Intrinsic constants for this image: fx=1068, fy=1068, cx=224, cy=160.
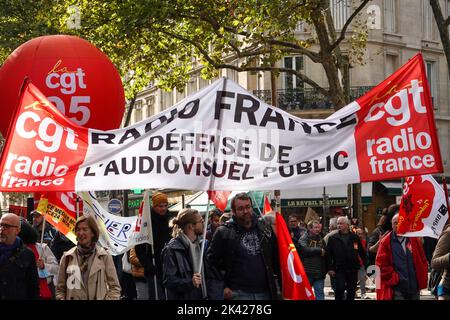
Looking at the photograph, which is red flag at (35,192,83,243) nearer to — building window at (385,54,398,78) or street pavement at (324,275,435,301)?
street pavement at (324,275,435,301)

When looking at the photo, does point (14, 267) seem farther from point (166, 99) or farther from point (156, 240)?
point (166, 99)

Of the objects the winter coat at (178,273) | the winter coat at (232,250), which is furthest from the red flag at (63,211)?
the winter coat at (232,250)

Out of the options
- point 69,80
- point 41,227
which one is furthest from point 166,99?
point 69,80

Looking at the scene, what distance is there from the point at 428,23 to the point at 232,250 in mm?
38258

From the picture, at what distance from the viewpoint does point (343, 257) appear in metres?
17.1

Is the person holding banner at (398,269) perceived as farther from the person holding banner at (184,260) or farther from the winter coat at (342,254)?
the winter coat at (342,254)

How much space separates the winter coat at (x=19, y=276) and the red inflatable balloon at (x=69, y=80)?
381 centimetres

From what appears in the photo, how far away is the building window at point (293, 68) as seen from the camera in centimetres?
4341

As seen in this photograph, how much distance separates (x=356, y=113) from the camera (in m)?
8.67

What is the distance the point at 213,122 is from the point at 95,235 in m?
1.46

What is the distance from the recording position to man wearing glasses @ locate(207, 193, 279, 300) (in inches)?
359

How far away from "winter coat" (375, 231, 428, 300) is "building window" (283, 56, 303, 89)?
31.1 m

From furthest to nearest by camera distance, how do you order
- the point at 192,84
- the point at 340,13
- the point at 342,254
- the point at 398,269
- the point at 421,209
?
the point at 192,84 < the point at 340,13 < the point at 342,254 < the point at 421,209 < the point at 398,269
